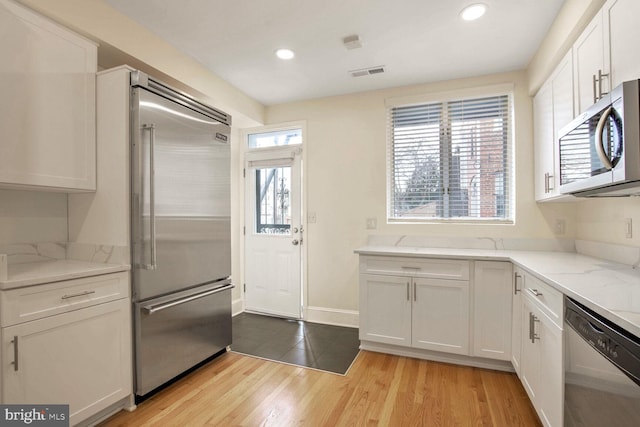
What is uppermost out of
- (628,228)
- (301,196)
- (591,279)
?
(301,196)

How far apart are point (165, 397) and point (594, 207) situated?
11.3 feet

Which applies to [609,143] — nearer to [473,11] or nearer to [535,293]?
[535,293]

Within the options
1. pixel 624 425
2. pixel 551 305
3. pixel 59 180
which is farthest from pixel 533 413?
pixel 59 180

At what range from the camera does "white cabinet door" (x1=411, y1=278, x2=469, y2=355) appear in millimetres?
2520

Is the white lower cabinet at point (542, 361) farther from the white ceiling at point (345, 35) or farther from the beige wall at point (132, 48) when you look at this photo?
the beige wall at point (132, 48)

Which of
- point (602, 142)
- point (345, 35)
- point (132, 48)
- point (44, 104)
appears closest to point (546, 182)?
point (602, 142)

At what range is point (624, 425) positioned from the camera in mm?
957

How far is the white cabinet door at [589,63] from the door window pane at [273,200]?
2709mm

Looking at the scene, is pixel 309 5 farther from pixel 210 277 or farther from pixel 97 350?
pixel 97 350

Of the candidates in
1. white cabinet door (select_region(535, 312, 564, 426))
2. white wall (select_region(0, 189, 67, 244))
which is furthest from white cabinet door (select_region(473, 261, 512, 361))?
white wall (select_region(0, 189, 67, 244))

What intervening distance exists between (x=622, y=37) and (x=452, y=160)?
5.70ft

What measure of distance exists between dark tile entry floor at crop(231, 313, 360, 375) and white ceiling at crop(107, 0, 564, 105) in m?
2.60

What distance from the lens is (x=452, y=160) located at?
3.17 meters

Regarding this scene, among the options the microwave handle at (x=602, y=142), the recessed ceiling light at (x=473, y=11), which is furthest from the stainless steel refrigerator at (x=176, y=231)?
the microwave handle at (x=602, y=142)
